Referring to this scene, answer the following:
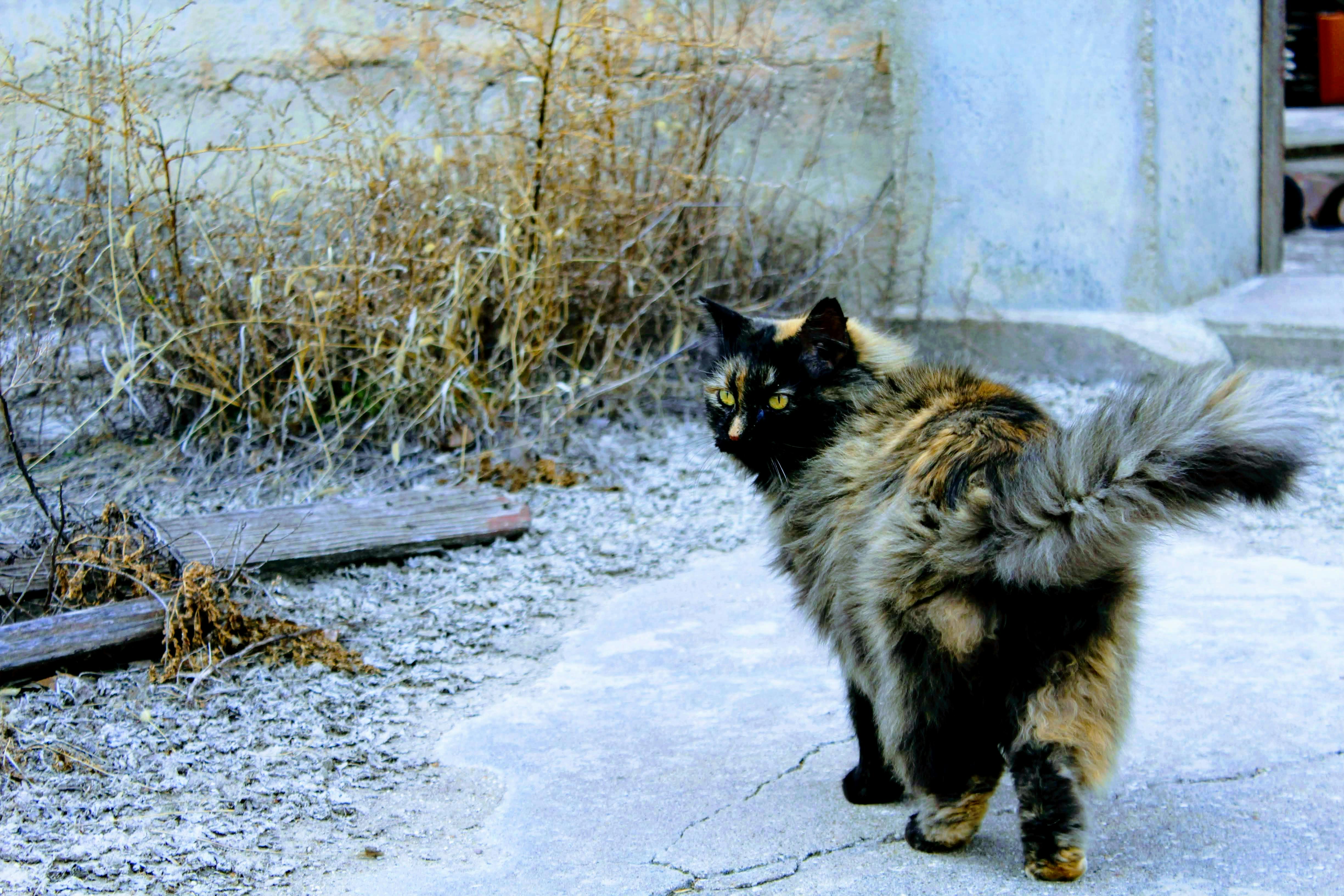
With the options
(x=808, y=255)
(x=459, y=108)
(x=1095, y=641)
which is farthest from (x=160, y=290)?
(x=1095, y=641)

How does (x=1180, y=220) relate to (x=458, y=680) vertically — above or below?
above

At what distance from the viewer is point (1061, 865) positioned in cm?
225

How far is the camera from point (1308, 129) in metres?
9.24

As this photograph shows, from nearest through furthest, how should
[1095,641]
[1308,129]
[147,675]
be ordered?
[1095,641]
[147,675]
[1308,129]

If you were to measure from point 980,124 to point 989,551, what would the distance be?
14.1ft

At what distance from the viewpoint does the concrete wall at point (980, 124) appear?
5707 mm

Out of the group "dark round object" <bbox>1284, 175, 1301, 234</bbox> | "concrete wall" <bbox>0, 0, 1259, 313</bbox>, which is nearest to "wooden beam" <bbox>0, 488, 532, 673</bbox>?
"concrete wall" <bbox>0, 0, 1259, 313</bbox>

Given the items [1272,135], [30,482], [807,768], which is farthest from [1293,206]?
[30,482]

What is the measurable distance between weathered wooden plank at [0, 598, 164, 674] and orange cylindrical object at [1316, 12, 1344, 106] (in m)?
10.8

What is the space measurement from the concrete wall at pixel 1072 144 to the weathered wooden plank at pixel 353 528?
2815 millimetres

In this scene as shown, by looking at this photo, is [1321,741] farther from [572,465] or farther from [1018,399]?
[572,465]

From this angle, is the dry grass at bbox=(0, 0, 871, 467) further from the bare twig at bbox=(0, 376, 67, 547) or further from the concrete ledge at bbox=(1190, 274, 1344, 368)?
the concrete ledge at bbox=(1190, 274, 1344, 368)

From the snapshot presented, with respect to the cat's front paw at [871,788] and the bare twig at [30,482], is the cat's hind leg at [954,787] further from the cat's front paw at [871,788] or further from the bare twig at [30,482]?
the bare twig at [30,482]

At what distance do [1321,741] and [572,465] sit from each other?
120 inches
